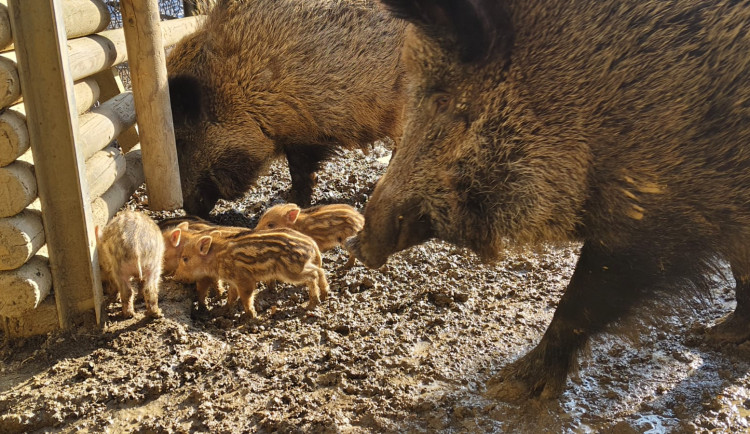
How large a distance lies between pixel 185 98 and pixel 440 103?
2808mm

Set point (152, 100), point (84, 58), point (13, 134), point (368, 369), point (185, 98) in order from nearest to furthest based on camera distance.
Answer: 1. point (13, 134)
2. point (368, 369)
3. point (84, 58)
4. point (152, 100)
5. point (185, 98)

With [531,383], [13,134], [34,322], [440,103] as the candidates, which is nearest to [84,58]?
[13,134]

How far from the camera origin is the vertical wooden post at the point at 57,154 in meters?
2.74

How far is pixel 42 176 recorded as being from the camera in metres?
2.94

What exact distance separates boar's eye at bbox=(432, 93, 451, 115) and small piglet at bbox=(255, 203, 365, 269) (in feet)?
5.80

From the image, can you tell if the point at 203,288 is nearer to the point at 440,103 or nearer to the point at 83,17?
the point at 83,17

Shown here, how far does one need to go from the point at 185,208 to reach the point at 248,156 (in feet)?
2.08

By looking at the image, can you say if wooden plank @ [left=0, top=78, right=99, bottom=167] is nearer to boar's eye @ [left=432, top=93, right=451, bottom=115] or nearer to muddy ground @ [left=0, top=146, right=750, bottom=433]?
muddy ground @ [left=0, top=146, right=750, bottom=433]

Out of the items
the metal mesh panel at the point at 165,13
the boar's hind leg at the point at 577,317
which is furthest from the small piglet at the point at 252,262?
the metal mesh panel at the point at 165,13

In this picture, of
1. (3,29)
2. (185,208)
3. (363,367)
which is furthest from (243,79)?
(363,367)

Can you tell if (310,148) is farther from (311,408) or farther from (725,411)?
(725,411)

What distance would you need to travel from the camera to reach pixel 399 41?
15.9 ft

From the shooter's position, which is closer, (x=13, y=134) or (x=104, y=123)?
(x=13, y=134)

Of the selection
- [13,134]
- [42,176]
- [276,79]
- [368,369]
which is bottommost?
[368,369]
